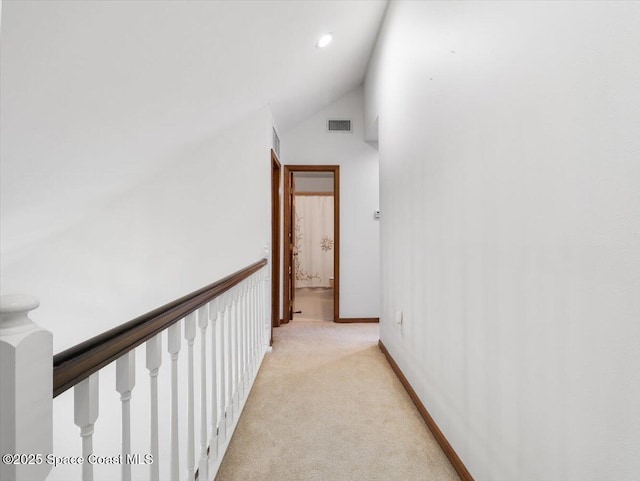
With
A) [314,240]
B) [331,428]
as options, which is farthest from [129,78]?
[314,240]

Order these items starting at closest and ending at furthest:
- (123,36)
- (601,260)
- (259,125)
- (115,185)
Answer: (601,260), (123,36), (115,185), (259,125)

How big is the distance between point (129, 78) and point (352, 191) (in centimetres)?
291

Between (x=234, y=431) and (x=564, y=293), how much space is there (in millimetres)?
1732

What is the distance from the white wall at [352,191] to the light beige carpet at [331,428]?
1362 mm

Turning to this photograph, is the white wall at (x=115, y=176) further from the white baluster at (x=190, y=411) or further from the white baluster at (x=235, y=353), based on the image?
the white baluster at (x=190, y=411)

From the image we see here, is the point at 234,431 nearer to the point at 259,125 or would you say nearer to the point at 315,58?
the point at 259,125

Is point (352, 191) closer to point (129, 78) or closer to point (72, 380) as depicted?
point (129, 78)

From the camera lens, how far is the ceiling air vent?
4.29 m

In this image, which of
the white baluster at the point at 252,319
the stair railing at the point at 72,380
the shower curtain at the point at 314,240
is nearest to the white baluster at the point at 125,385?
the stair railing at the point at 72,380

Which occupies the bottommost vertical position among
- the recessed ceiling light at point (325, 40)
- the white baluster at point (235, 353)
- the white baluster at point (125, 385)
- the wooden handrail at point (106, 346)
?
the white baluster at point (235, 353)

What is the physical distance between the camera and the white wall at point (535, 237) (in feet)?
2.35

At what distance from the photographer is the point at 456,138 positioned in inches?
60.2

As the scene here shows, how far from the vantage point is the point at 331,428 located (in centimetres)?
187

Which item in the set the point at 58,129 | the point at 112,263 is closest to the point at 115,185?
the point at 112,263
